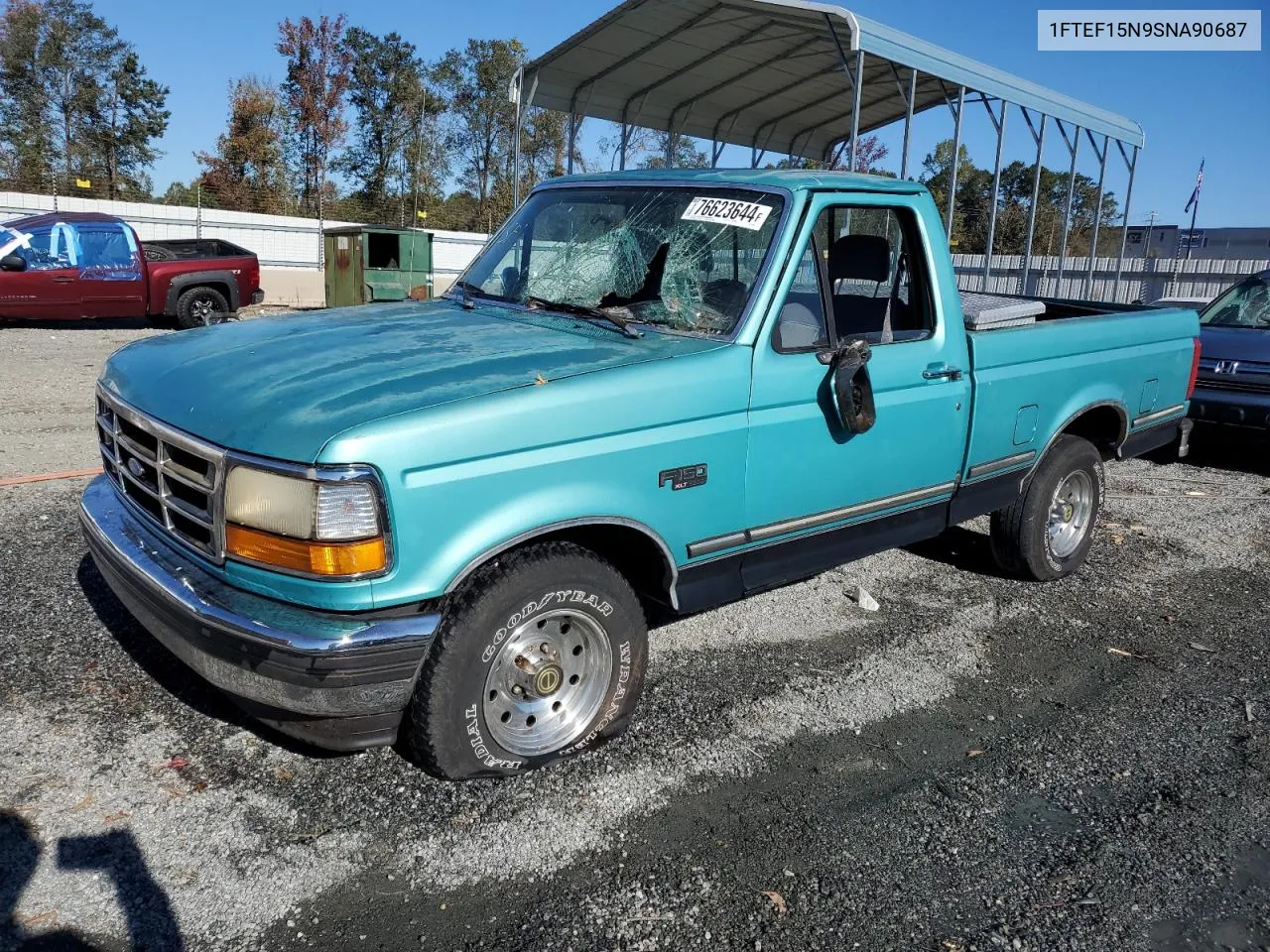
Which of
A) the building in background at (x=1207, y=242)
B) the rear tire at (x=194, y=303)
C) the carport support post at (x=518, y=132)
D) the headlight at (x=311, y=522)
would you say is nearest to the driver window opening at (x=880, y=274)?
the headlight at (x=311, y=522)

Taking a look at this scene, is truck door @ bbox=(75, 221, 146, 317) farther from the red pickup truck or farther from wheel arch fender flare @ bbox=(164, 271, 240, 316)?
wheel arch fender flare @ bbox=(164, 271, 240, 316)

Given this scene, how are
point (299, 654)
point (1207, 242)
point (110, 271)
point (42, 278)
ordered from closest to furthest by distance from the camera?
point (299, 654), point (42, 278), point (110, 271), point (1207, 242)

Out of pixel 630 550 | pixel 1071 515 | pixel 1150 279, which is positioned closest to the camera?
pixel 630 550

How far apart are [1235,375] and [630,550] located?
7270mm

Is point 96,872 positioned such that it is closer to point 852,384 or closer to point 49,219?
point 852,384

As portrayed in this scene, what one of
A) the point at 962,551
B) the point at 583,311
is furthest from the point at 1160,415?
the point at 583,311

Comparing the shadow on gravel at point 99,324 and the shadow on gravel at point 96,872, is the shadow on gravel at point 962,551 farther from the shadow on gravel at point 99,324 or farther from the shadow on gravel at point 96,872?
the shadow on gravel at point 99,324

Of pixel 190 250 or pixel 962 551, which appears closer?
pixel 962 551

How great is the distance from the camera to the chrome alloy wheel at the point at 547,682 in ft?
10.0

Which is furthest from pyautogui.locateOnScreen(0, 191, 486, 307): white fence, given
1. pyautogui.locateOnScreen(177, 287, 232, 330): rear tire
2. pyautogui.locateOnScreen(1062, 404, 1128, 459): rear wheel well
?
pyautogui.locateOnScreen(1062, 404, 1128, 459): rear wheel well

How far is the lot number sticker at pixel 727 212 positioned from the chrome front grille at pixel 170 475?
6.79 feet

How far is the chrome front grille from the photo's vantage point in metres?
2.82

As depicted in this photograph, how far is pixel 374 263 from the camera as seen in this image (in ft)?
56.5

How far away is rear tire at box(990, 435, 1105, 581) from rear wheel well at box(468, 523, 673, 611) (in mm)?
Result: 2526
